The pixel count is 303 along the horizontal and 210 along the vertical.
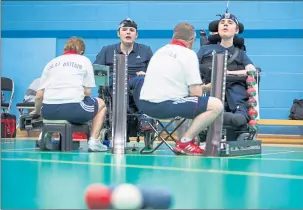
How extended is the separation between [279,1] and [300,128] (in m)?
2.18

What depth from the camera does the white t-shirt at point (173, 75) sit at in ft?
14.9

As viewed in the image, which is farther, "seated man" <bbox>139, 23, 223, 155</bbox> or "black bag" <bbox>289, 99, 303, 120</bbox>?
"black bag" <bbox>289, 99, 303, 120</bbox>

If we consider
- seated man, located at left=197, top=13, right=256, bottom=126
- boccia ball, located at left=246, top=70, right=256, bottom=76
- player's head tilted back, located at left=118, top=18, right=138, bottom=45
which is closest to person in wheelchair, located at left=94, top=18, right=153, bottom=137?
player's head tilted back, located at left=118, top=18, right=138, bottom=45

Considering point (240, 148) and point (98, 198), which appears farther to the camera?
point (240, 148)

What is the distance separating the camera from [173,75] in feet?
14.9

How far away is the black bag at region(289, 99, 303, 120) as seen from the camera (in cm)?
Answer: 878

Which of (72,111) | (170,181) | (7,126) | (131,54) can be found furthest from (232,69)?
(7,126)

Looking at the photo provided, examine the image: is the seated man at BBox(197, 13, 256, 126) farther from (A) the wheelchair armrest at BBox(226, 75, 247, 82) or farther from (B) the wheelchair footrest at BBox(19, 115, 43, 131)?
(B) the wheelchair footrest at BBox(19, 115, 43, 131)

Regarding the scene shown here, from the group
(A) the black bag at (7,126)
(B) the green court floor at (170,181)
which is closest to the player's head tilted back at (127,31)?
(B) the green court floor at (170,181)

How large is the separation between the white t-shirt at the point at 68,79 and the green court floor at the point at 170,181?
1.10 meters

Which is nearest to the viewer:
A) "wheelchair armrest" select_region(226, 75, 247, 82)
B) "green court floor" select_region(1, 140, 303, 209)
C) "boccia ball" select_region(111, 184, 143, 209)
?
"boccia ball" select_region(111, 184, 143, 209)

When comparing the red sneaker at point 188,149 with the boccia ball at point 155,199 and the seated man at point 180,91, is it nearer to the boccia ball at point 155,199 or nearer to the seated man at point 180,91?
the seated man at point 180,91

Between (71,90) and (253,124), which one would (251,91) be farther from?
(71,90)

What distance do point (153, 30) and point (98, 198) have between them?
8157 millimetres
